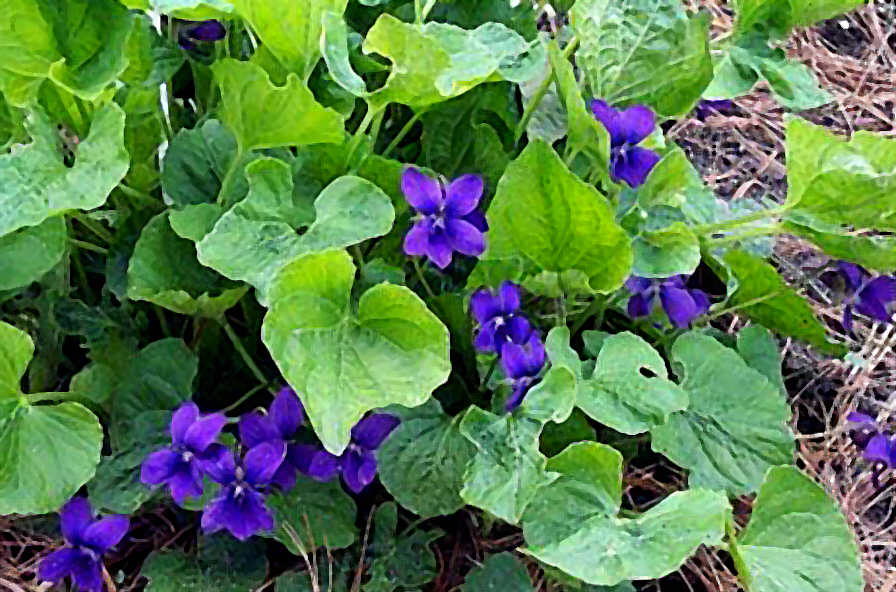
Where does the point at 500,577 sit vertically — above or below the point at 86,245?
below

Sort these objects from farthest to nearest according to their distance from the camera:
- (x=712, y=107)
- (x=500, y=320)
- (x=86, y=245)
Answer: (x=712, y=107) < (x=86, y=245) < (x=500, y=320)

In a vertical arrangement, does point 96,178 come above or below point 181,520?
above

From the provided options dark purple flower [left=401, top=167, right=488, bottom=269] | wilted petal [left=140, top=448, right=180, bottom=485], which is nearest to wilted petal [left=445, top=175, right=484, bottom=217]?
dark purple flower [left=401, top=167, right=488, bottom=269]

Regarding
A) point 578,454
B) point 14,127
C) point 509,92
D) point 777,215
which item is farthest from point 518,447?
point 14,127

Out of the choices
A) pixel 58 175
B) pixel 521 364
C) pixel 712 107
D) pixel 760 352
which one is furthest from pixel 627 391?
pixel 712 107

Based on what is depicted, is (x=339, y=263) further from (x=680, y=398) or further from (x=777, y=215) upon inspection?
(x=777, y=215)

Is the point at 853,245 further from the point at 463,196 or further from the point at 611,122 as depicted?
the point at 463,196

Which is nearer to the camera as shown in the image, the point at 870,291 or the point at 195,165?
the point at 195,165

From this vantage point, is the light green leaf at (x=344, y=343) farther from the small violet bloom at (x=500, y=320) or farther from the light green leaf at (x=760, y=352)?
the light green leaf at (x=760, y=352)
